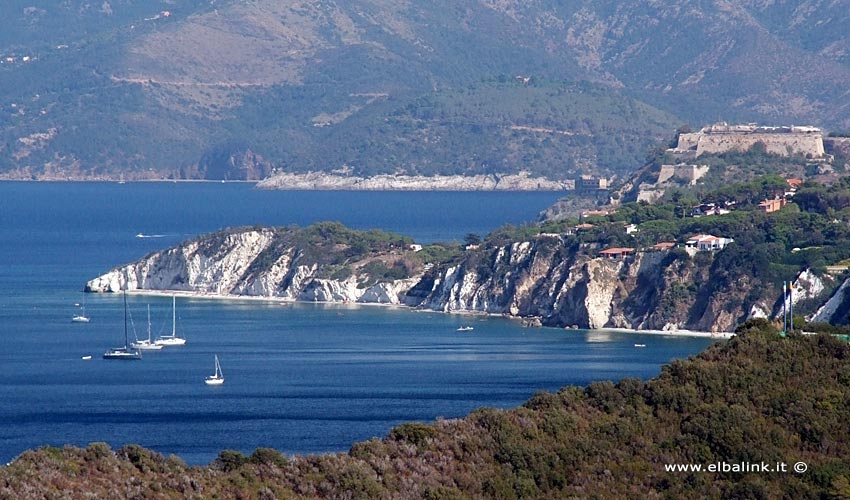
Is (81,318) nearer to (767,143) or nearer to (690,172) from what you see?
(690,172)

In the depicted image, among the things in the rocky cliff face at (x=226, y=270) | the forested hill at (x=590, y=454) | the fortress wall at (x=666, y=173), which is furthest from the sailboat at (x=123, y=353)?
Answer: the fortress wall at (x=666, y=173)

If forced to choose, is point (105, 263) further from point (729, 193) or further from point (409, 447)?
point (409, 447)

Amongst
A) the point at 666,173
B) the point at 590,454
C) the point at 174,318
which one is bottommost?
the point at 174,318

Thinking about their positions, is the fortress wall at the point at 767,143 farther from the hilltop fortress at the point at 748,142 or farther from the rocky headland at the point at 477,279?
the rocky headland at the point at 477,279

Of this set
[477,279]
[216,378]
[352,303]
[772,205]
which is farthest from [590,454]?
[772,205]

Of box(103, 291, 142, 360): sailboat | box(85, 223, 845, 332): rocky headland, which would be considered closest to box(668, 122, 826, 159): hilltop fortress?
box(85, 223, 845, 332): rocky headland
